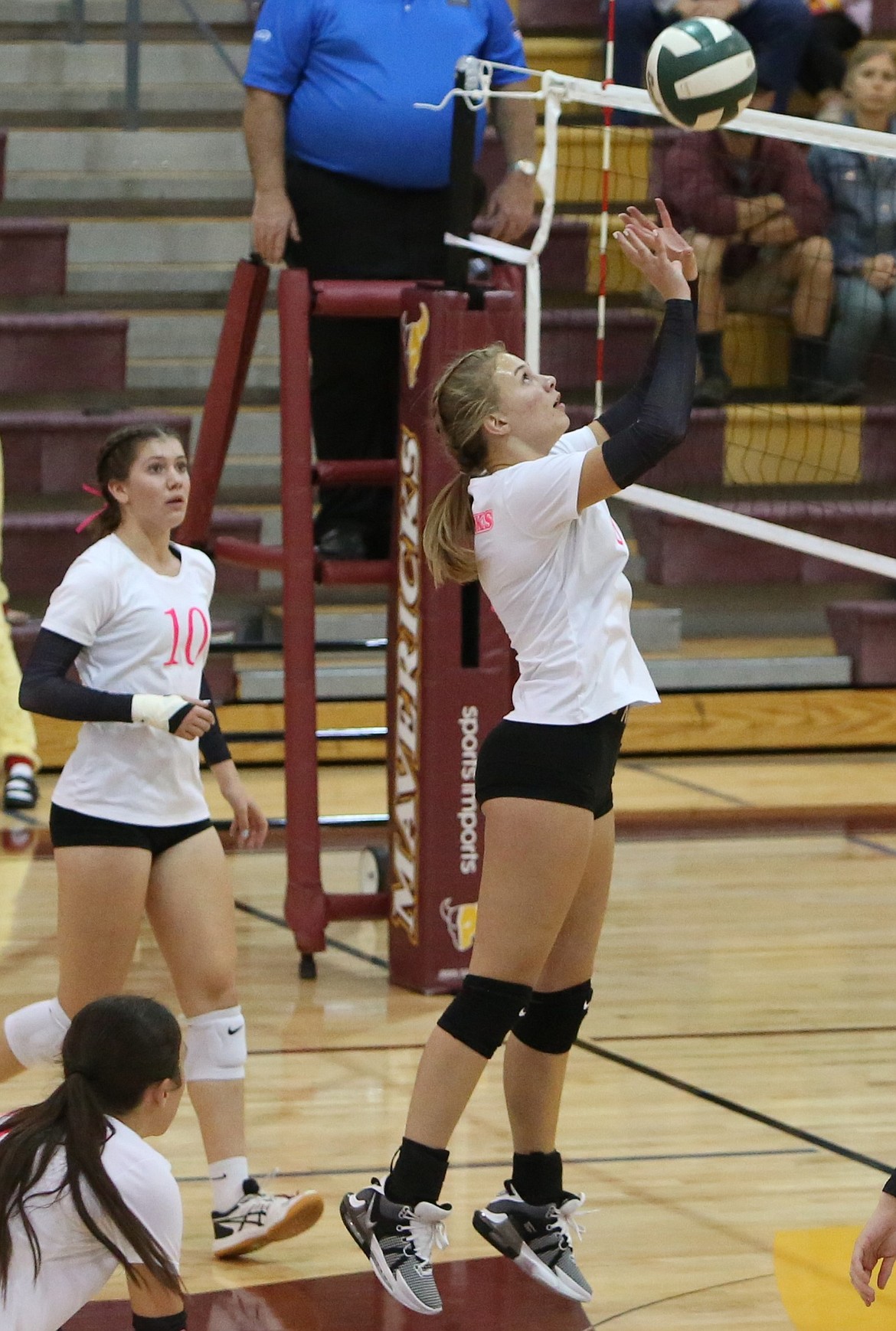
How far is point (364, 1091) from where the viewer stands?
4.26 m

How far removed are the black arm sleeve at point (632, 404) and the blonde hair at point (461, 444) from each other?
214 millimetres

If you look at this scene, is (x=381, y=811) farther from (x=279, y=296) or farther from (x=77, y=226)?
(x=77, y=226)

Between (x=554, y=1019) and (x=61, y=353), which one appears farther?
(x=61, y=353)

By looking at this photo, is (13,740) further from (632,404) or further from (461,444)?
(632,404)

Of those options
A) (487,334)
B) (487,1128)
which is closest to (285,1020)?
(487,1128)

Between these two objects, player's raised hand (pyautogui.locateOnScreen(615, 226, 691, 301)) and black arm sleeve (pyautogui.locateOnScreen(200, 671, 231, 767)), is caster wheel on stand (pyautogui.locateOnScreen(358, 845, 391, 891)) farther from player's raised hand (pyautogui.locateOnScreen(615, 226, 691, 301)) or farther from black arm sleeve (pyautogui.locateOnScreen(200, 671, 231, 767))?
player's raised hand (pyautogui.locateOnScreen(615, 226, 691, 301))

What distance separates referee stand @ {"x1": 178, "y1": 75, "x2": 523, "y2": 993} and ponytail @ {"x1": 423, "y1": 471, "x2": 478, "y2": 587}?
4.58 ft

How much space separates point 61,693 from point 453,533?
74cm

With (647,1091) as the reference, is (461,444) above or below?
above

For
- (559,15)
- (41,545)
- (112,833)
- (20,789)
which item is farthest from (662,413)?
(559,15)

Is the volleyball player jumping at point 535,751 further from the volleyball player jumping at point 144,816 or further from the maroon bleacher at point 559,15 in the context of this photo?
the maroon bleacher at point 559,15

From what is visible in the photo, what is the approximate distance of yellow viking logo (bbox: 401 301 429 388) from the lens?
4738 millimetres

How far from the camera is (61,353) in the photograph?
341 inches

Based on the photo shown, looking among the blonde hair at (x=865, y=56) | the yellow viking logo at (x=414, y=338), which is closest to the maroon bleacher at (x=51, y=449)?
the blonde hair at (x=865, y=56)
